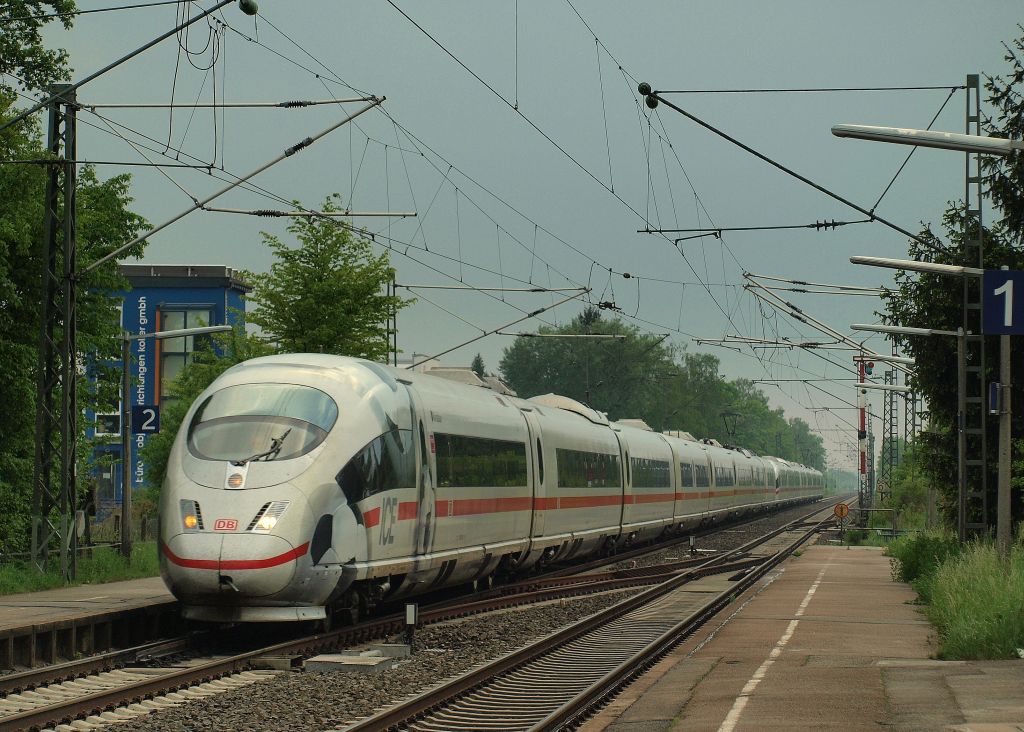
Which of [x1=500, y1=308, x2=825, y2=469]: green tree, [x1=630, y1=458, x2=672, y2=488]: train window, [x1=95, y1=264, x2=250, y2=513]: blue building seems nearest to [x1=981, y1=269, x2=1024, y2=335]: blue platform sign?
[x1=630, y1=458, x2=672, y2=488]: train window

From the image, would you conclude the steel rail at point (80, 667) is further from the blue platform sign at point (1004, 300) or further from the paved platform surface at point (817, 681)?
the blue platform sign at point (1004, 300)

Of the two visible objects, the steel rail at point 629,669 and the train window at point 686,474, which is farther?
the train window at point 686,474

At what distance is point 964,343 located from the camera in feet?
83.2

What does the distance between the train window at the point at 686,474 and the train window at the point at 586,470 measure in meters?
11.0

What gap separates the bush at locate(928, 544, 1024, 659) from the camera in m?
15.0

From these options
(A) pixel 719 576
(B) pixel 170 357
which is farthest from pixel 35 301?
(B) pixel 170 357

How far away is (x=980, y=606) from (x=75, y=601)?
12083 millimetres

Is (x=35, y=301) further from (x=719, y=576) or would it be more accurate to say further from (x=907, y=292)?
(x=907, y=292)

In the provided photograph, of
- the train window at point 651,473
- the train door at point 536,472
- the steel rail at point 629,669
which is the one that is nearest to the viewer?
the steel rail at point 629,669

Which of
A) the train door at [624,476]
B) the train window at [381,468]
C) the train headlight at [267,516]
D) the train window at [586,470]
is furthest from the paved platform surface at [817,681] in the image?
the train door at [624,476]

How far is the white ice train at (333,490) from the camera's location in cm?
1566

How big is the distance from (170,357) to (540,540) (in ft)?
210

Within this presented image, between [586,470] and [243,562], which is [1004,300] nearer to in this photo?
[243,562]

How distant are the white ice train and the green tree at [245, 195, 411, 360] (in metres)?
14.8
